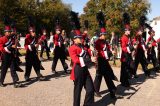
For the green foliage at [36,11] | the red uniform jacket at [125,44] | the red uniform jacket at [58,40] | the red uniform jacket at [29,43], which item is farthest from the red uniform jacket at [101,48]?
the green foliage at [36,11]

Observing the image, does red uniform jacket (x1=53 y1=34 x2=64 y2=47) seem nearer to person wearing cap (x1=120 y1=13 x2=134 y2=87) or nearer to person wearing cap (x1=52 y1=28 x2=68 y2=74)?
person wearing cap (x1=52 y1=28 x2=68 y2=74)

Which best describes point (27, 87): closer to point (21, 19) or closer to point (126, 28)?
point (126, 28)

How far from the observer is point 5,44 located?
12188 mm

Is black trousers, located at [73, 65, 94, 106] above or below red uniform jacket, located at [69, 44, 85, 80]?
below

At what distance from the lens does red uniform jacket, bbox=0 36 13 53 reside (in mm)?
12102

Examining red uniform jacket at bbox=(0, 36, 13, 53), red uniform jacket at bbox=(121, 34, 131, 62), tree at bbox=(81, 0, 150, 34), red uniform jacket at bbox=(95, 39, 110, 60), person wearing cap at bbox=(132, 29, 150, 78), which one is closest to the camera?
red uniform jacket at bbox=(95, 39, 110, 60)

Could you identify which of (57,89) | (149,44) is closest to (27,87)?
(57,89)

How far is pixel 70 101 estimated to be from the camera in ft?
33.3

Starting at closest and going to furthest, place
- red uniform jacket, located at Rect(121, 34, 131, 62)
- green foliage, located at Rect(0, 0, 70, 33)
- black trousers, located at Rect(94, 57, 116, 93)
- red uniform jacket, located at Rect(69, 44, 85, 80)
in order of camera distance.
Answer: red uniform jacket, located at Rect(69, 44, 85, 80) < black trousers, located at Rect(94, 57, 116, 93) < red uniform jacket, located at Rect(121, 34, 131, 62) < green foliage, located at Rect(0, 0, 70, 33)

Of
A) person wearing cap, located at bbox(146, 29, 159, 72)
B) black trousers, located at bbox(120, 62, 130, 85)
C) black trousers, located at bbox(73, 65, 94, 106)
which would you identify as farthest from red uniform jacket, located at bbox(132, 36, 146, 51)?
black trousers, located at bbox(73, 65, 94, 106)

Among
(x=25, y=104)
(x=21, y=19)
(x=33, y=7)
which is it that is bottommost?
(x=25, y=104)

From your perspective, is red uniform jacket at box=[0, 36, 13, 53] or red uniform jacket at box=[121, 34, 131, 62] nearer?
red uniform jacket at box=[121, 34, 131, 62]

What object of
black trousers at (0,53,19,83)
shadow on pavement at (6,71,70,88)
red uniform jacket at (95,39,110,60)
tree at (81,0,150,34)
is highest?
tree at (81,0,150,34)

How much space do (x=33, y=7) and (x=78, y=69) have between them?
5410cm
